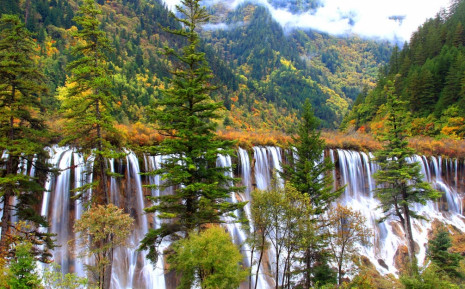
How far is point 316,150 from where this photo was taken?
20.0 metres

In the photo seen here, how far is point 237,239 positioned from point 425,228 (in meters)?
26.2

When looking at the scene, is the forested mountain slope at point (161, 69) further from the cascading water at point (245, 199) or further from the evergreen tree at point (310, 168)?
the evergreen tree at point (310, 168)

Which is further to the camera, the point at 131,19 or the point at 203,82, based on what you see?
the point at 131,19

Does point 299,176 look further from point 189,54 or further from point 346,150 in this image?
point 346,150

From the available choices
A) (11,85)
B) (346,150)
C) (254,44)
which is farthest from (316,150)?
(254,44)

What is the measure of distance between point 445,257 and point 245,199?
17.8 meters

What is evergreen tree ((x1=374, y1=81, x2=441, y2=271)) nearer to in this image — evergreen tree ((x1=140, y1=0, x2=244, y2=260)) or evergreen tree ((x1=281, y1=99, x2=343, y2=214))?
evergreen tree ((x1=281, y1=99, x2=343, y2=214))

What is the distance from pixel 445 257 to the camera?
19719mm

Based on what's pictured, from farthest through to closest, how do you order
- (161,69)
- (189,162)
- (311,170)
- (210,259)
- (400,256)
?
1. (161,69)
2. (400,256)
3. (311,170)
4. (189,162)
5. (210,259)

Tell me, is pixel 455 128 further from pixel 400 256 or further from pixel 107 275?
pixel 107 275

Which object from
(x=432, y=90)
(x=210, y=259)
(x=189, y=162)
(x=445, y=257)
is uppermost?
(x=432, y=90)

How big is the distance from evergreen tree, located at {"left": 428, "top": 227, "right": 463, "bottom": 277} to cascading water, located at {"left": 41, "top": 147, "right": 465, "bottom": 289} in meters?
5.83

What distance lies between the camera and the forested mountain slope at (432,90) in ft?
156

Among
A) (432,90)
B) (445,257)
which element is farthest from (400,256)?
(432,90)
